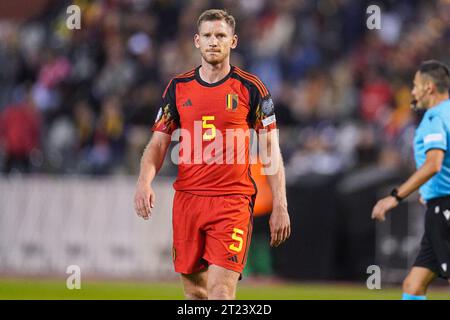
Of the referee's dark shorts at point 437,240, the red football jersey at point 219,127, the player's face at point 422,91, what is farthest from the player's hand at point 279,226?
the player's face at point 422,91

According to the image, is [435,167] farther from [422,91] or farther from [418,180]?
[422,91]

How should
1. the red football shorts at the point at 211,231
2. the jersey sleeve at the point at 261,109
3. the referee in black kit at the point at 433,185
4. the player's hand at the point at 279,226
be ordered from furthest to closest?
the referee in black kit at the point at 433,185, the jersey sleeve at the point at 261,109, the red football shorts at the point at 211,231, the player's hand at the point at 279,226

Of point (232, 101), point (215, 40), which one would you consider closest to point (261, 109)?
point (232, 101)

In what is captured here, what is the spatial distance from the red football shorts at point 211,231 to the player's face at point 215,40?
41.2 inches

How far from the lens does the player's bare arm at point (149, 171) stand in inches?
300

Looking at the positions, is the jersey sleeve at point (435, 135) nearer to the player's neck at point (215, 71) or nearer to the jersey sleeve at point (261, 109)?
the jersey sleeve at point (261, 109)

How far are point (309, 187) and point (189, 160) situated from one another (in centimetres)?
895

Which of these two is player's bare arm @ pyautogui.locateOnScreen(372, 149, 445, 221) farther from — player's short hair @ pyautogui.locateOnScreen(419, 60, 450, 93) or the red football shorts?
the red football shorts

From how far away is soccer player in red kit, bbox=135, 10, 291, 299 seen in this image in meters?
7.83

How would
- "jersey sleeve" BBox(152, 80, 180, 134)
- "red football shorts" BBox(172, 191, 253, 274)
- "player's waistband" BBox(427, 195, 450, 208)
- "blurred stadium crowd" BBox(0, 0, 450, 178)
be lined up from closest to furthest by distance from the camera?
"red football shorts" BBox(172, 191, 253, 274)
"jersey sleeve" BBox(152, 80, 180, 134)
"player's waistband" BBox(427, 195, 450, 208)
"blurred stadium crowd" BBox(0, 0, 450, 178)

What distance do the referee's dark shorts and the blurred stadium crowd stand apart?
7.45 meters

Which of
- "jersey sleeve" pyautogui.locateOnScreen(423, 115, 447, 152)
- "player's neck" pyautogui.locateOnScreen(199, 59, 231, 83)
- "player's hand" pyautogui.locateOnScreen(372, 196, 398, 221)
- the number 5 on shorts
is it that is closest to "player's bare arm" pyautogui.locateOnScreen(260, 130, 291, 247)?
the number 5 on shorts

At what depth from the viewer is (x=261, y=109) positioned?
313 inches

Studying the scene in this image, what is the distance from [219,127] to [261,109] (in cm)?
35
